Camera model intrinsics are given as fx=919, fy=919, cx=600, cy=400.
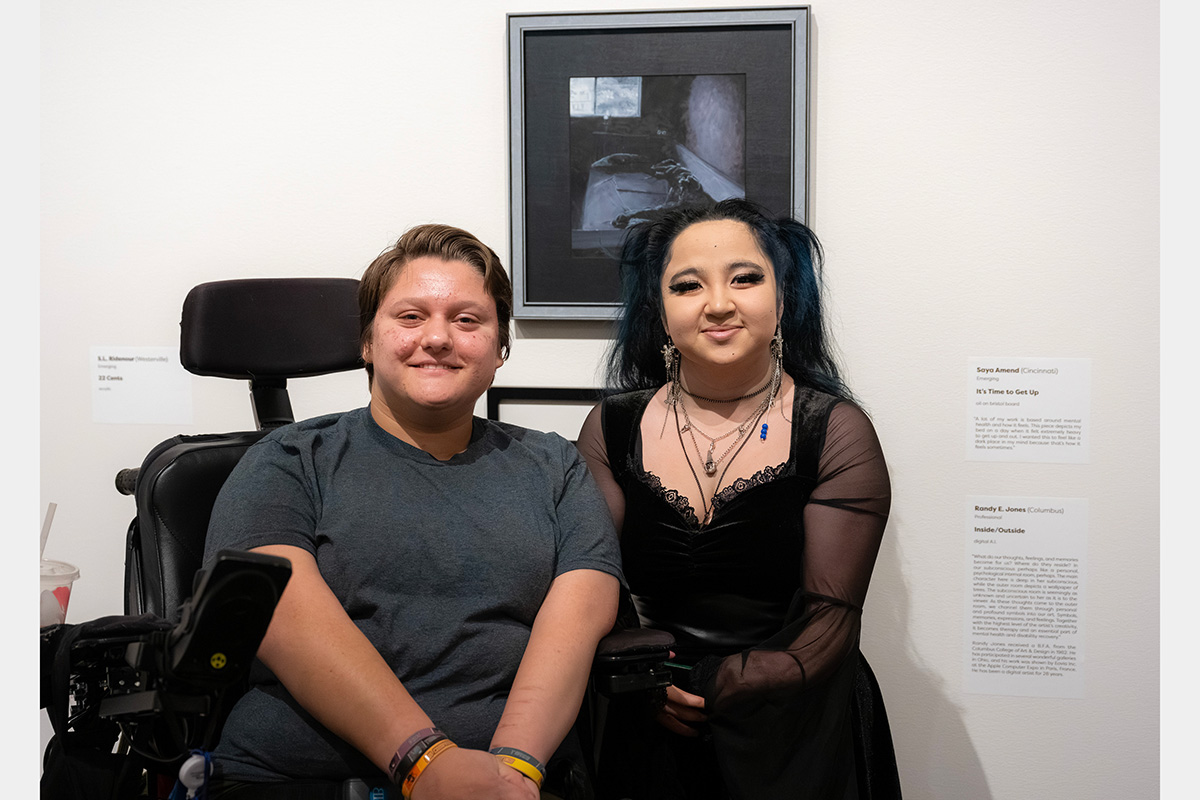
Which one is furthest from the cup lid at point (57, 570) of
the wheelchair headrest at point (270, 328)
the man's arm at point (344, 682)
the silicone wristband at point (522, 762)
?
Answer: the silicone wristband at point (522, 762)

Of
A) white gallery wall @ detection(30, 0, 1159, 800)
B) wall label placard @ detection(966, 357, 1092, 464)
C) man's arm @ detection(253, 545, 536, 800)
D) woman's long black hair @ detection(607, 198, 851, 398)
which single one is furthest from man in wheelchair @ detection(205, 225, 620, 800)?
wall label placard @ detection(966, 357, 1092, 464)

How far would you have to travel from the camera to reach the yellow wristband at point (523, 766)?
138 centimetres

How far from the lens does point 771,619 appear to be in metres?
1.79

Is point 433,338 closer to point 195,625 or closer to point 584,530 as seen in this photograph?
point 584,530

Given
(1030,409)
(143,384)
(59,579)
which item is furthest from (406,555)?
(1030,409)

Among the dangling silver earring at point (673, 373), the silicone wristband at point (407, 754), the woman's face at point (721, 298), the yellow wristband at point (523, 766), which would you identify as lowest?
the yellow wristband at point (523, 766)

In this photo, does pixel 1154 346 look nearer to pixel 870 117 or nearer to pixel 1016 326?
pixel 1016 326

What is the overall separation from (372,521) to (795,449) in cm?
81

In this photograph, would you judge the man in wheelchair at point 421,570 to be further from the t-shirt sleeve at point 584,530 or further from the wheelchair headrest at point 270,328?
the wheelchair headrest at point 270,328

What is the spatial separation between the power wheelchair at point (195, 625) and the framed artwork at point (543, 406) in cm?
51

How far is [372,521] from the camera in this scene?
1.52m

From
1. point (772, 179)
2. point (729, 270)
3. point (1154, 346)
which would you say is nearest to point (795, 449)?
point (729, 270)

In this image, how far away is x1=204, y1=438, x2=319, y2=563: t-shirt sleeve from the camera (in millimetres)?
1443

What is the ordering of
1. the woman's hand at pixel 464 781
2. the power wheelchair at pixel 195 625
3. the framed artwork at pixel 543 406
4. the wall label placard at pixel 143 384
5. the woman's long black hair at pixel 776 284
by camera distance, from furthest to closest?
the wall label placard at pixel 143 384
the framed artwork at pixel 543 406
the woman's long black hair at pixel 776 284
the woman's hand at pixel 464 781
the power wheelchair at pixel 195 625
